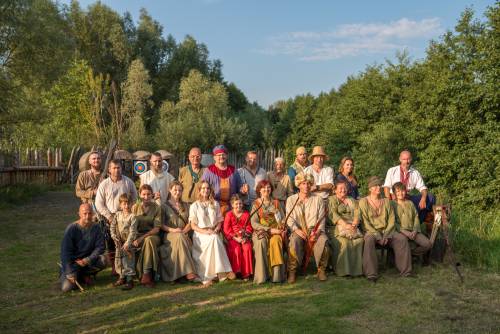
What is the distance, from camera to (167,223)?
21.3 feet

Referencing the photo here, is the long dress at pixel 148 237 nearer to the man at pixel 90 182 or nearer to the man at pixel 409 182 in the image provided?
the man at pixel 90 182

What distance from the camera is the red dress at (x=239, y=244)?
6250mm

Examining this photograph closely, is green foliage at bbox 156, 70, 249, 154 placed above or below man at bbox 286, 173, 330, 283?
above

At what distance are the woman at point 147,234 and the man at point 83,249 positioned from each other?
46cm

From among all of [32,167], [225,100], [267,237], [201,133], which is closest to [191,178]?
[267,237]

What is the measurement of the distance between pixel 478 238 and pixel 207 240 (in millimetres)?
4190

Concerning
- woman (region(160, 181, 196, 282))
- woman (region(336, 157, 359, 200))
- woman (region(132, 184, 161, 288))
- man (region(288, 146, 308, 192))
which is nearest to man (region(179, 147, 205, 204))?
woman (region(160, 181, 196, 282))

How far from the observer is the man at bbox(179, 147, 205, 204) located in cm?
692

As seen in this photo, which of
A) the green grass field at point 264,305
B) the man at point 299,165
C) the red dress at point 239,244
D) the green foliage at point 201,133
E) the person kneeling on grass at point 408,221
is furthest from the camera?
the green foliage at point 201,133

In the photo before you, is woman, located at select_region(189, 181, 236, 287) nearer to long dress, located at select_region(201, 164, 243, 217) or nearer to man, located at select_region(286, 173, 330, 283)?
long dress, located at select_region(201, 164, 243, 217)

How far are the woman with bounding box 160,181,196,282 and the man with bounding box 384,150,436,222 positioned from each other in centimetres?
308

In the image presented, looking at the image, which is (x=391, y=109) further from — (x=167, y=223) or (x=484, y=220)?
(x=167, y=223)

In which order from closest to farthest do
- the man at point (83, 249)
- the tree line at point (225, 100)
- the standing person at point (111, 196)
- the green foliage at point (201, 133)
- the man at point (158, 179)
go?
the man at point (83, 249), the standing person at point (111, 196), the man at point (158, 179), the tree line at point (225, 100), the green foliage at point (201, 133)

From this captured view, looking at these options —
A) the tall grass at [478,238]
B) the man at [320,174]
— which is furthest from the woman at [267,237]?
the tall grass at [478,238]
